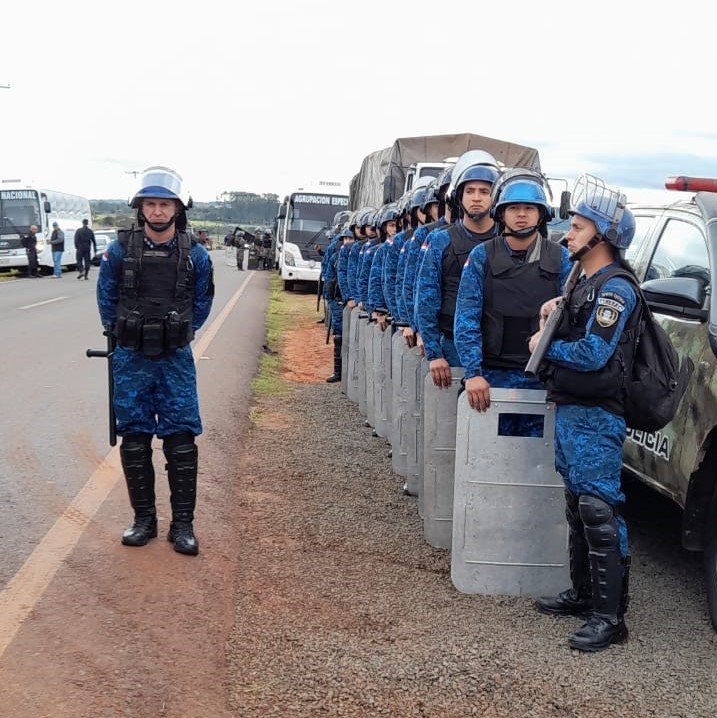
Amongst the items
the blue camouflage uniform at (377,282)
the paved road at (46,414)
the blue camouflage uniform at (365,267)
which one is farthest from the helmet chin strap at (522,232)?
the blue camouflage uniform at (365,267)

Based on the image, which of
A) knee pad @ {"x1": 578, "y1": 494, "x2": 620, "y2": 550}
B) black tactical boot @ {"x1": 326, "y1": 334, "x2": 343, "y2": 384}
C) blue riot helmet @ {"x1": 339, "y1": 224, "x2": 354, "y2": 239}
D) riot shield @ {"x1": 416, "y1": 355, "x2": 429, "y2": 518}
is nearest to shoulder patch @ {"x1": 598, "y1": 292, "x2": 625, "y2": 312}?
knee pad @ {"x1": 578, "y1": 494, "x2": 620, "y2": 550}

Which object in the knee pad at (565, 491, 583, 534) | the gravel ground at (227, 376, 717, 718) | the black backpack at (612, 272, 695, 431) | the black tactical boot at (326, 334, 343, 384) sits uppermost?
the black backpack at (612, 272, 695, 431)

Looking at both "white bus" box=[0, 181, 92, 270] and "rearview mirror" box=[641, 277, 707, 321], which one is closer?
"rearview mirror" box=[641, 277, 707, 321]

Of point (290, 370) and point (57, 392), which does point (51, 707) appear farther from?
point (290, 370)

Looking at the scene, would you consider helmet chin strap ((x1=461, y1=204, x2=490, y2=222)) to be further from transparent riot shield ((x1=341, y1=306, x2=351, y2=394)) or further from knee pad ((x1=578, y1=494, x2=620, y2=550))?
transparent riot shield ((x1=341, y1=306, x2=351, y2=394))

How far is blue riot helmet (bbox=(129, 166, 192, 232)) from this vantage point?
4750 mm

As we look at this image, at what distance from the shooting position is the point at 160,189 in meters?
4.76

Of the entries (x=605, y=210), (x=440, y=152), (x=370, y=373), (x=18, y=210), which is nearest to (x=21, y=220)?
(x=18, y=210)

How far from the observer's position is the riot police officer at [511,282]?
4.52m

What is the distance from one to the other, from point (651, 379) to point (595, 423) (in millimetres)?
289

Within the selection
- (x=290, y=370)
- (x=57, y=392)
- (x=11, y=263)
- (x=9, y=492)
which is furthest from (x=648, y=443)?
(x=11, y=263)

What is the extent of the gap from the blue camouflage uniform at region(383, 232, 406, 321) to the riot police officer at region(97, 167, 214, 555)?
2.21 m

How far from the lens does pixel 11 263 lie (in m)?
31.2

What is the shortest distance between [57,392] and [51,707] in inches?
251
